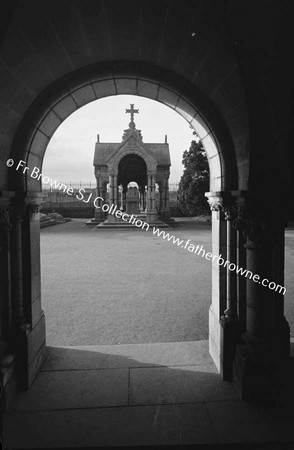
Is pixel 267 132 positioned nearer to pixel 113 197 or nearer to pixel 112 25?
pixel 112 25

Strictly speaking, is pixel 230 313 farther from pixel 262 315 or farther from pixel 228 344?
pixel 262 315

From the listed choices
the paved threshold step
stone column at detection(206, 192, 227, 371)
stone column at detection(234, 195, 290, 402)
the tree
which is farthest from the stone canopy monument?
stone column at detection(234, 195, 290, 402)

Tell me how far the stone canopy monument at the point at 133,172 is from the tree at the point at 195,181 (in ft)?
10.3

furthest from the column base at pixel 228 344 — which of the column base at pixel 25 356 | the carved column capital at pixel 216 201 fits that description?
the column base at pixel 25 356

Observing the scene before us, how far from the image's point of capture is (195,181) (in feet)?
88.6

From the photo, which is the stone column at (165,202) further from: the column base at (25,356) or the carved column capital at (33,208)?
the column base at (25,356)

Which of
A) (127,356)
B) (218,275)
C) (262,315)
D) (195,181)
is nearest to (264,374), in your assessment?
(262,315)

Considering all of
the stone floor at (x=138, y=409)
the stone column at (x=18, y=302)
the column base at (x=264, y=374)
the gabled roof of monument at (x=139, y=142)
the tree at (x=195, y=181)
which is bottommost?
the stone floor at (x=138, y=409)

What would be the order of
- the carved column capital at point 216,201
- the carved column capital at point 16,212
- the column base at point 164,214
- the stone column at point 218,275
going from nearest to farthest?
the carved column capital at point 16,212 < the carved column capital at point 216,201 < the stone column at point 218,275 < the column base at point 164,214

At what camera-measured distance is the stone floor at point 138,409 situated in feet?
8.79

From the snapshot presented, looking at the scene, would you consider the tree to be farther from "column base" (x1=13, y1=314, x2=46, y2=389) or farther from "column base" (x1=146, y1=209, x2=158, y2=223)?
"column base" (x1=13, y1=314, x2=46, y2=389)

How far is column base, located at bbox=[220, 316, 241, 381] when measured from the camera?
3568mm

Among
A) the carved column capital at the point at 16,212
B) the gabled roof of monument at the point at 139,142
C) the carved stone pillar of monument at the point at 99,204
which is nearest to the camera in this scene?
the carved column capital at the point at 16,212

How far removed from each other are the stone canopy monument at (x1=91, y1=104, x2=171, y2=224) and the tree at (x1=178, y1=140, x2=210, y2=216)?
3.13 m
